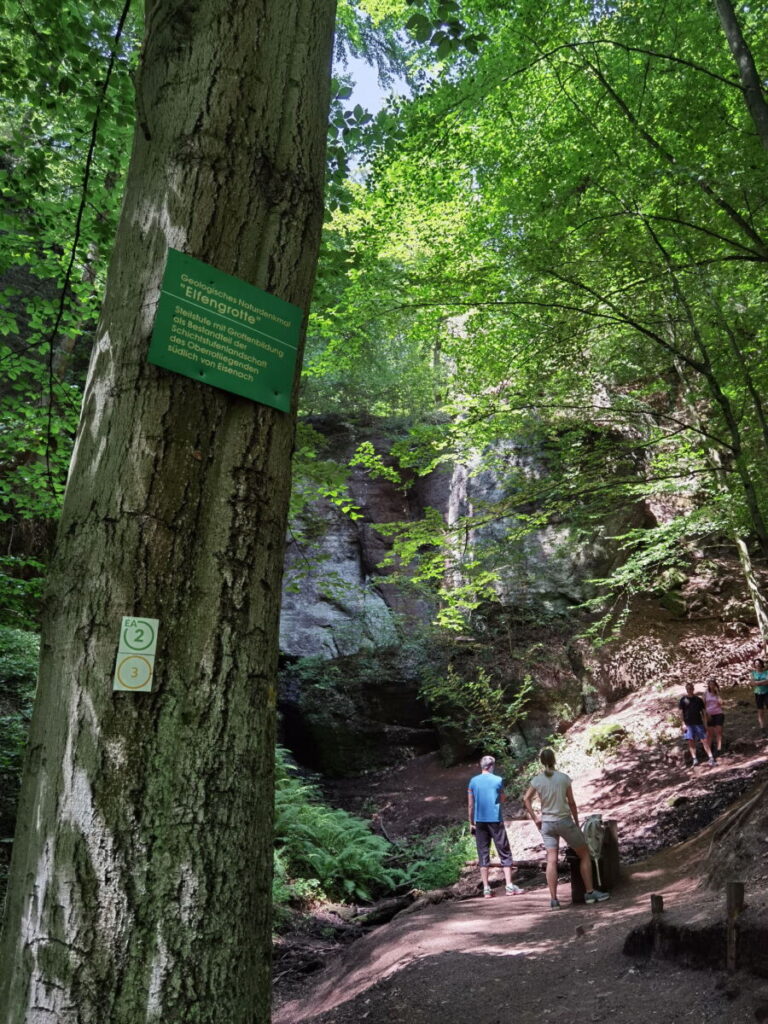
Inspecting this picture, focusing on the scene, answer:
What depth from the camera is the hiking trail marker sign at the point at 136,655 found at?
1.61 meters

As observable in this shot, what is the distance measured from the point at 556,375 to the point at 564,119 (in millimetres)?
3269

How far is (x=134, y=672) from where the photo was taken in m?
1.62

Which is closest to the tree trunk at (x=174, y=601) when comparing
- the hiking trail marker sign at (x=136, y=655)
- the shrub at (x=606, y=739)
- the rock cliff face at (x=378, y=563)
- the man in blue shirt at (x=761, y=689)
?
the hiking trail marker sign at (x=136, y=655)

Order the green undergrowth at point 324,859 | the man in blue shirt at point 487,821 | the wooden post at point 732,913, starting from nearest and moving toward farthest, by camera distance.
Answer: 1. the wooden post at point 732,913
2. the man in blue shirt at point 487,821
3. the green undergrowth at point 324,859

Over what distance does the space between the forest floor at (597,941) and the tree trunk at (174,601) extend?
3.89m

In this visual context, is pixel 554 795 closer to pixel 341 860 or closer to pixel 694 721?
pixel 341 860

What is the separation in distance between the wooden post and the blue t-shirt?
190 inches

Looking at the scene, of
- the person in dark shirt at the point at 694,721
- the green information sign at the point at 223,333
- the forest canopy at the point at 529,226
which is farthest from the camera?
the person in dark shirt at the point at 694,721

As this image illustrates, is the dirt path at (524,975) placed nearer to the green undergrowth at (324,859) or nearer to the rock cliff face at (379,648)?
the green undergrowth at (324,859)

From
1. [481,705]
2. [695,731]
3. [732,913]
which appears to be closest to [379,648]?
[481,705]

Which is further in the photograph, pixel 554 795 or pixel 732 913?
pixel 554 795

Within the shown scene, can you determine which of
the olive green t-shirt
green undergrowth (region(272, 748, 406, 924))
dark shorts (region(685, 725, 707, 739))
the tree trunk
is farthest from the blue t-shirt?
the tree trunk

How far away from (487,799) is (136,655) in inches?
337

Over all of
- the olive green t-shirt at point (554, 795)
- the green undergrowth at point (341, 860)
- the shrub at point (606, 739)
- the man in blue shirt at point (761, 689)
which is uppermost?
the man in blue shirt at point (761, 689)
